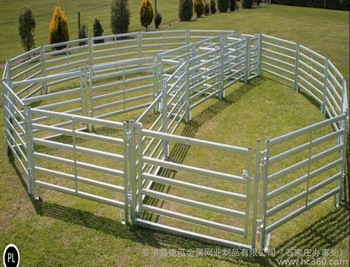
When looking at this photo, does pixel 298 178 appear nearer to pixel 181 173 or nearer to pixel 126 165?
pixel 181 173

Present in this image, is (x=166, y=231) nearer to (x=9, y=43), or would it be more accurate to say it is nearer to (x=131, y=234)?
(x=131, y=234)

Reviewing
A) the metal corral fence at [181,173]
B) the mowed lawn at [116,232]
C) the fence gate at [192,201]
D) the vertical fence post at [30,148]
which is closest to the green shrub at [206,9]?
the metal corral fence at [181,173]

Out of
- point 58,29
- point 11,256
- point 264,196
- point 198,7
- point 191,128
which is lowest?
point 11,256

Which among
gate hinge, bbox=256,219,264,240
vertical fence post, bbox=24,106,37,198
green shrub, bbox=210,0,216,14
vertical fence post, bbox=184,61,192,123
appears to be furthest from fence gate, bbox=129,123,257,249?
green shrub, bbox=210,0,216,14

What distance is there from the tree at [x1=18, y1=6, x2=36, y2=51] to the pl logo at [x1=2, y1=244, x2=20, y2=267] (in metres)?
12.7

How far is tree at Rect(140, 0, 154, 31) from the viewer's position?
2006 centimetres

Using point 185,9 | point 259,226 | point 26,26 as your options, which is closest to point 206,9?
point 185,9

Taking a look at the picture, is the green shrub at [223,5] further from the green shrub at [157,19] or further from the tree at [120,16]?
the tree at [120,16]

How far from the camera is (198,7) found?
941 inches

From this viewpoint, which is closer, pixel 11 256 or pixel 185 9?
pixel 11 256

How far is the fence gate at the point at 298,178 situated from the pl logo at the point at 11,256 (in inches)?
117

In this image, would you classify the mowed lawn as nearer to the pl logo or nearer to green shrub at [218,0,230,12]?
the pl logo

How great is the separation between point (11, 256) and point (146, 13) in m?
15.7

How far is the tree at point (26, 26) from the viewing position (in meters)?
17.3
